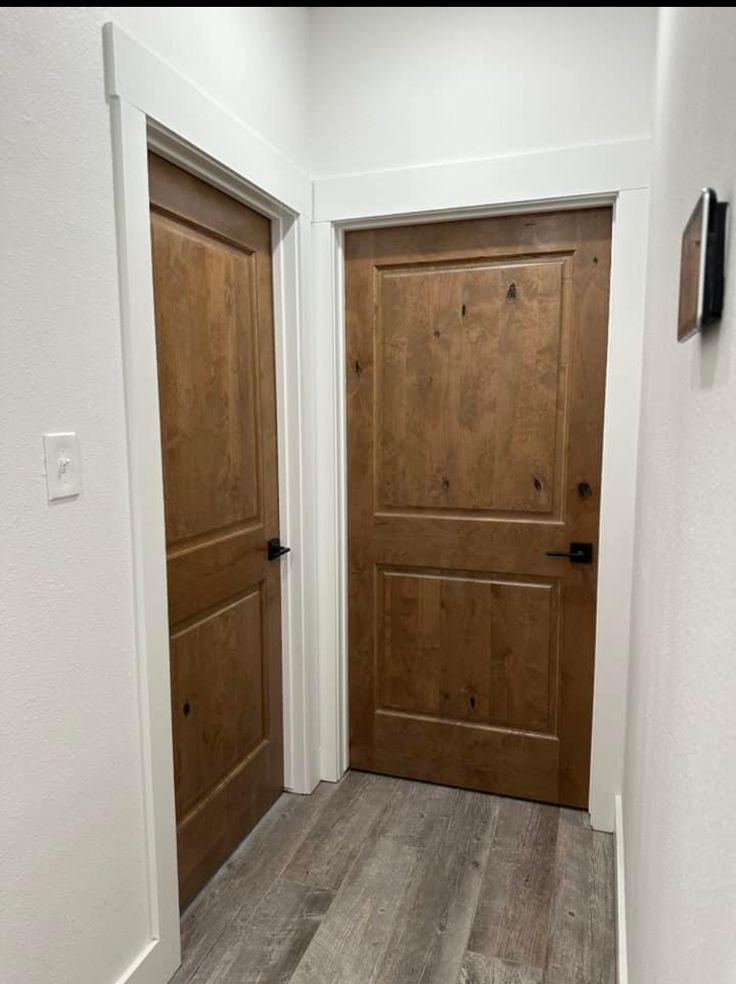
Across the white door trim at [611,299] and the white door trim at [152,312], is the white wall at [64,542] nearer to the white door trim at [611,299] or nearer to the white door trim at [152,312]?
the white door trim at [152,312]

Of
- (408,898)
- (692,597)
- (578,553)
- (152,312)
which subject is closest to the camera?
(692,597)

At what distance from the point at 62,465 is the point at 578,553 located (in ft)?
5.21

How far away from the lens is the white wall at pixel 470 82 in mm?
2004

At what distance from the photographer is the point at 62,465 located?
131 cm

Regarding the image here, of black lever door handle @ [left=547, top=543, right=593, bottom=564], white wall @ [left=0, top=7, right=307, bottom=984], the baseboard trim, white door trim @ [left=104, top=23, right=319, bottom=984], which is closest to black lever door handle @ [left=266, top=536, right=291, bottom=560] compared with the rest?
white door trim @ [left=104, top=23, right=319, bottom=984]

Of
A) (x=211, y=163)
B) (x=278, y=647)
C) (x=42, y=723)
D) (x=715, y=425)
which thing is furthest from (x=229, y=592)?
(x=715, y=425)

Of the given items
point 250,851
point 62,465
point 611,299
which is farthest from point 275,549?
point 611,299

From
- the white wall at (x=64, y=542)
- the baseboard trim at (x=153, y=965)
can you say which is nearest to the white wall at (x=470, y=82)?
the white wall at (x=64, y=542)

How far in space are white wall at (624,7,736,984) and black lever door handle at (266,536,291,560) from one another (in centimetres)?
129

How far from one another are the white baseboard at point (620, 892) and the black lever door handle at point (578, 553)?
0.73 metres

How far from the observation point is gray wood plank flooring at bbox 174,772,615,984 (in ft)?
5.59

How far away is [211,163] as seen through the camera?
1.76 metres

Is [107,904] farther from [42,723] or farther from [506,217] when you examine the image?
[506,217]

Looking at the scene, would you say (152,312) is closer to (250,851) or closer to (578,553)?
(578,553)
